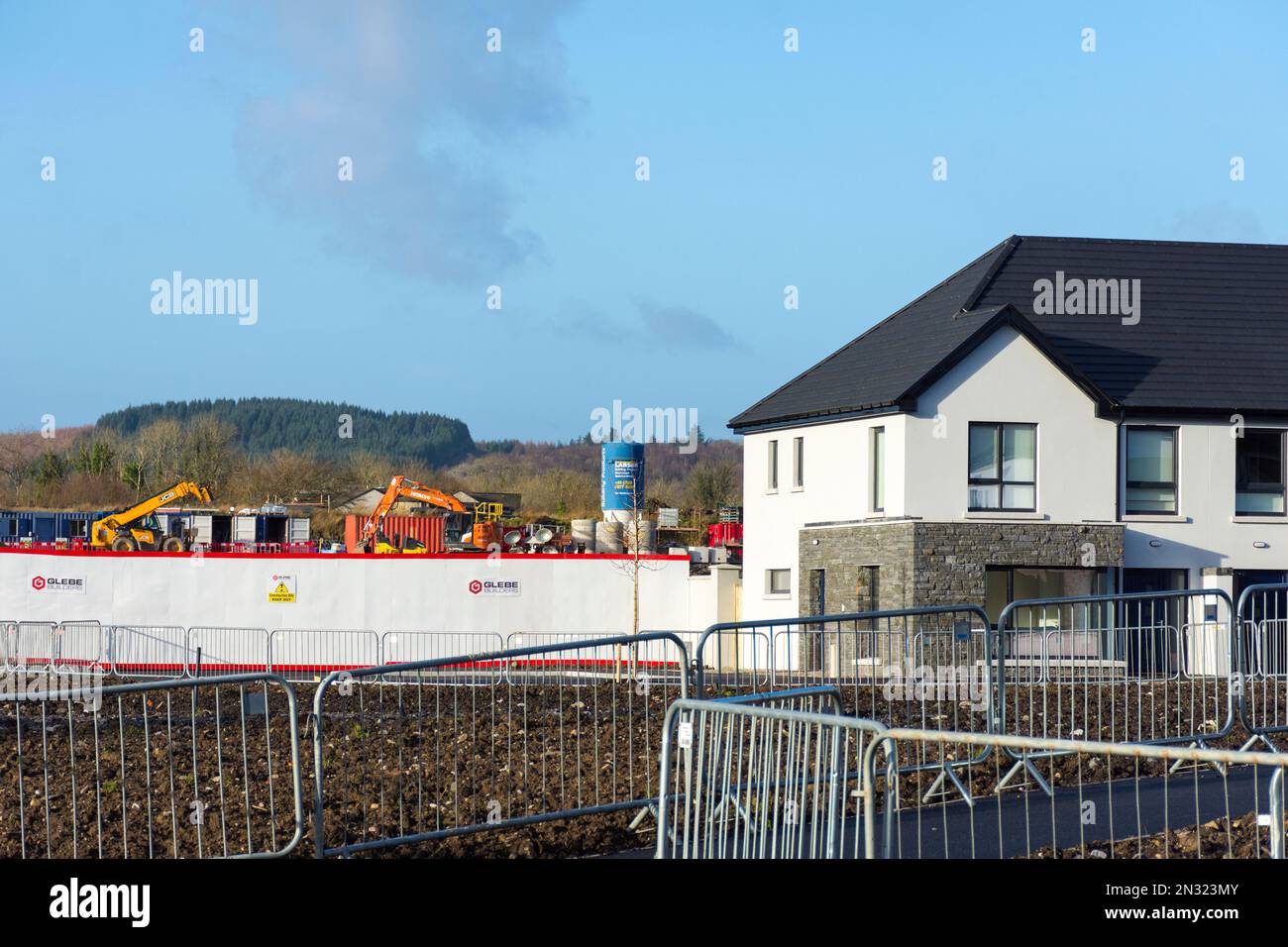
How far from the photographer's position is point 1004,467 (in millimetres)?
32812

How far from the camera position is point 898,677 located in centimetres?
1800

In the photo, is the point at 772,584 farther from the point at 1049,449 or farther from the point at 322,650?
the point at 322,650

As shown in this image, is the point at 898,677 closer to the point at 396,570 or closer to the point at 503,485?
the point at 396,570

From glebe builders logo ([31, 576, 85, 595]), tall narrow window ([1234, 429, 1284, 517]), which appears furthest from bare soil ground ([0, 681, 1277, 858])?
glebe builders logo ([31, 576, 85, 595])

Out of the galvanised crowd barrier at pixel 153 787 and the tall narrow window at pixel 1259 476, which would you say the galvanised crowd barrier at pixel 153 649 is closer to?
the galvanised crowd barrier at pixel 153 787

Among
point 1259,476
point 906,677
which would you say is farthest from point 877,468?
point 906,677

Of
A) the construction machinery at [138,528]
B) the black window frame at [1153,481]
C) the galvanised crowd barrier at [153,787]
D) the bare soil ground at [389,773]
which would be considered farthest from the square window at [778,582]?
the galvanised crowd barrier at [153,787]

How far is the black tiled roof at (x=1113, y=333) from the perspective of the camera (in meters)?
33.4

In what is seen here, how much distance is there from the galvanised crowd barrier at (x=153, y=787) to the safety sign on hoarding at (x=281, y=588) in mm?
26622

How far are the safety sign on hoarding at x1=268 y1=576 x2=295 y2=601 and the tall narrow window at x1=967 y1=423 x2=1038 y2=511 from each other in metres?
19.9

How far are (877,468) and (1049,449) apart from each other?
12.3 ft
